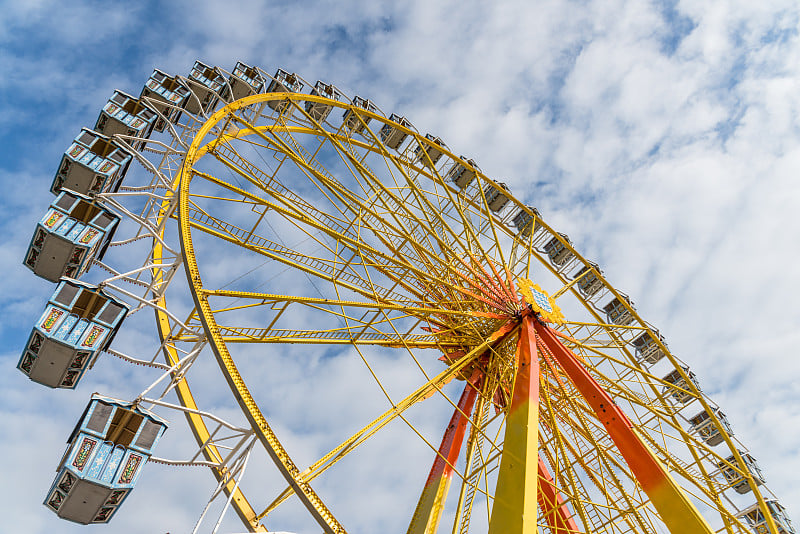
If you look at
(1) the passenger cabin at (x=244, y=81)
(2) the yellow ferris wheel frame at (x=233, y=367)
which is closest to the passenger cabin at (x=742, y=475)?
(2) the yellow ferris wheel frame at (x=233, y=367)

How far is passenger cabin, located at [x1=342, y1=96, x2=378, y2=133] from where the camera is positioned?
17062 mm

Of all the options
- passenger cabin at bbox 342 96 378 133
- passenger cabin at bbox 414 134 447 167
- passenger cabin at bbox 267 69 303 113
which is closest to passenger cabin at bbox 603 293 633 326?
passenger cabin at bbox 414 134 447 167

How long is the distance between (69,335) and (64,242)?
8.38ft

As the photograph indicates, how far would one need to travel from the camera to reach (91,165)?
13.2 meters

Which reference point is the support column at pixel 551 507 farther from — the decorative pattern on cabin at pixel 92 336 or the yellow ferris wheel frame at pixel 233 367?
the decorative pattern on cabin at pixel 92 336

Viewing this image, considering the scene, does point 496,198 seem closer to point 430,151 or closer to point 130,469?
point 430,151

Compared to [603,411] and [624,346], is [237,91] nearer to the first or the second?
[603,411]

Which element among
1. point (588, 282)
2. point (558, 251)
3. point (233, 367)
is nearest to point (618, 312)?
point (588, 282)

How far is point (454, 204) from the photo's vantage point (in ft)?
55.9

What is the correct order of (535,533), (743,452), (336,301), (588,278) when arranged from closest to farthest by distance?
(535,533) → (336,301) → (743,452) → (588,278)

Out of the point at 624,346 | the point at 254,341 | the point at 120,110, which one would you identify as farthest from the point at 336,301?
the point at 624,346

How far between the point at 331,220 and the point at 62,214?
5900mm

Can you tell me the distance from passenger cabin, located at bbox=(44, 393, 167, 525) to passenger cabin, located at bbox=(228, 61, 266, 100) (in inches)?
417

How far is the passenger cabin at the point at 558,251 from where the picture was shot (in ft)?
66.5
